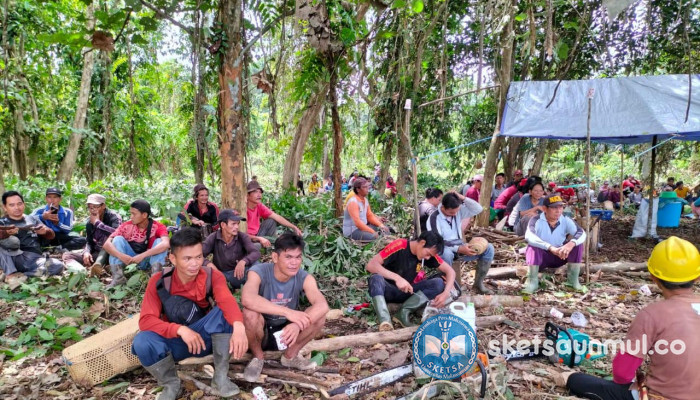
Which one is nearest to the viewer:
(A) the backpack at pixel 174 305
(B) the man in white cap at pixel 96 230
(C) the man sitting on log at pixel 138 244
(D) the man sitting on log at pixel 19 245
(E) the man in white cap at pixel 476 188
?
(A) the backpack at pixel 174 305

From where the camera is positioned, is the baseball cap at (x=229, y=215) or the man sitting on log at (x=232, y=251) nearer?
the baseball cap at (x=229, y=215)

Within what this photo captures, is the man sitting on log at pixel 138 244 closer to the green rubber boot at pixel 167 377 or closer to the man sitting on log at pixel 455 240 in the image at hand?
the green rubber boot at pixel 167 377

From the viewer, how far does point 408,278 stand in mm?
4168

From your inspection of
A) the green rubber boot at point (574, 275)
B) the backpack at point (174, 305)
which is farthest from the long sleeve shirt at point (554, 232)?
the backpack at point (174, 305)

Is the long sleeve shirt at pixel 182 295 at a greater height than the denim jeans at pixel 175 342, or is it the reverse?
the long sleeve shirt at pixel 182 295

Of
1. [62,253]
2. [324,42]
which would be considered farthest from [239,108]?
[62,253]

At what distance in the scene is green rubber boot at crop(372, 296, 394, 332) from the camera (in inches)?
149

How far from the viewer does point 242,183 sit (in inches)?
173

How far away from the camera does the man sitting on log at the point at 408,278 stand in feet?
12.8

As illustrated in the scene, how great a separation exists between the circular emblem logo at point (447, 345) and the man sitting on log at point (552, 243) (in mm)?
2826

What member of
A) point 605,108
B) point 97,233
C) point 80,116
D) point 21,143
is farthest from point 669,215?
point 21,143

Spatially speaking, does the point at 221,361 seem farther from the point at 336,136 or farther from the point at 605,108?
the point at 605,108

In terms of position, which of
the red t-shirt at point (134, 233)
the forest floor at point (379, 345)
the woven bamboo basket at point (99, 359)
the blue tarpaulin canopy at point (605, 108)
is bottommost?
the forest floor at point (379, 345)

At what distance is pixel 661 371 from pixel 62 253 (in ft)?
22.2
